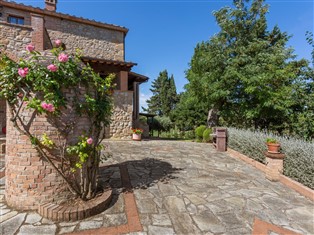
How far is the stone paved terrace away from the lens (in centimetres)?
235

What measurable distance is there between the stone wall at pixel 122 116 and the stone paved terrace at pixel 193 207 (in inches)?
242

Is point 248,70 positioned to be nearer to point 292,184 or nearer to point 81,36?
point 292,184

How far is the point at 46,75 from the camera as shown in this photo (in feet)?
8.04

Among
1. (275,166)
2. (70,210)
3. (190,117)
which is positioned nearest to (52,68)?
(70,210)

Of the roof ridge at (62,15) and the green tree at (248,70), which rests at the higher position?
the roof ridge at (62,15)

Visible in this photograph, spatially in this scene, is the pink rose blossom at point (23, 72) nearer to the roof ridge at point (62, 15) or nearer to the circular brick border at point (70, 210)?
the circular brick border at point (70, 210)

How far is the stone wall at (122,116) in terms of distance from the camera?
10.6 m

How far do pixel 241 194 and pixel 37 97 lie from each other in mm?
4190

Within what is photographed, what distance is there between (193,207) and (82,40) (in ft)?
44.6

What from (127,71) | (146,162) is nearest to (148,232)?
(146,162)

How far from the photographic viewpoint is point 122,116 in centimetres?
1078

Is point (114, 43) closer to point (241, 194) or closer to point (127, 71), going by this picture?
point (127, 71)

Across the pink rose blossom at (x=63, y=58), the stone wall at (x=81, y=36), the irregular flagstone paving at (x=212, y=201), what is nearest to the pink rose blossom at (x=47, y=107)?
the pink rose blossom at (x=63, y=58)

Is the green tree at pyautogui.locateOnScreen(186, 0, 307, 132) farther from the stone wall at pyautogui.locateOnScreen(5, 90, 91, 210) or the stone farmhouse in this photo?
the stone wall at pyautogui.locateOnScreen(5, 90, 91, 210)
